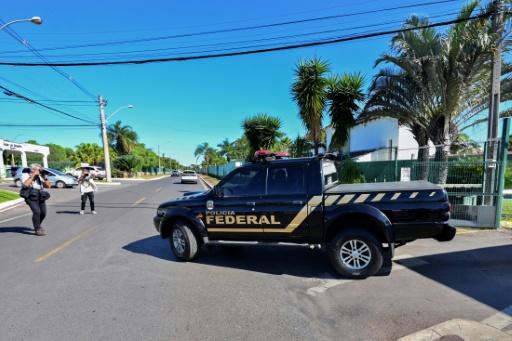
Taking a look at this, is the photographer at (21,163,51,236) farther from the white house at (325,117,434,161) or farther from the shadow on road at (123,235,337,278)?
the white house at (325,117,434,161)

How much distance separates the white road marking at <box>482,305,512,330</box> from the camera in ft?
10.6

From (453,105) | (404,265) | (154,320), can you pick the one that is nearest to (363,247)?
(404,265)

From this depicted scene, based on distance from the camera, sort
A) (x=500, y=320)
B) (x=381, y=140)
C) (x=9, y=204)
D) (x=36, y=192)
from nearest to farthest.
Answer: (x=500, y=320) → (x=36, y=192) → (x=9, y=204) → (x=381, y=140)

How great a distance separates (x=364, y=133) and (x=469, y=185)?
60.7ft

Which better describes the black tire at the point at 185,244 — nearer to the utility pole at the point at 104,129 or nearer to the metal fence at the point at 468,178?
the metal fence at the point at 468,178

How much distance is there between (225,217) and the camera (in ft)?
17.4

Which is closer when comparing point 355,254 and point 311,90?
point 355,254

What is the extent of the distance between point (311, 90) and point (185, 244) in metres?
8.24

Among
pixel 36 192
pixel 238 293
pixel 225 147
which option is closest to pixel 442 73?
pixel 238 293

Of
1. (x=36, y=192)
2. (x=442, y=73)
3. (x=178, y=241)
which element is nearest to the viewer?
(x=178, y=241)

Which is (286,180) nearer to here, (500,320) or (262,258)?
(262,258)

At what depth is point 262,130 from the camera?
51.4ft

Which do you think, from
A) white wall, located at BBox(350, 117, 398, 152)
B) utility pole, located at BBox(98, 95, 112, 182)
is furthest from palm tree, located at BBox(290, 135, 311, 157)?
utility pole, located at BBox(98, 95, 112, 182)

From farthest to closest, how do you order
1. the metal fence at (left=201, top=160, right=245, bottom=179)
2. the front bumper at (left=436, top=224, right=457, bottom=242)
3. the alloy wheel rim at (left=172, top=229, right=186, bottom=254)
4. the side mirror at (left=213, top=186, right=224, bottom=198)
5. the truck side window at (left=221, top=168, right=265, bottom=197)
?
the metal fence at (left=201, top=160, right=245, bottom=179)
the alloy wheel rim at (left=172, top=229, right=186, bottom=254)
the side mirror at (left=213, top=186, right=224, bottom=198)
the truck side window at (left=221, top=168, right=265, bottom=197)
the front bumper at (left=436, top=224, right=457, bottom=242)
